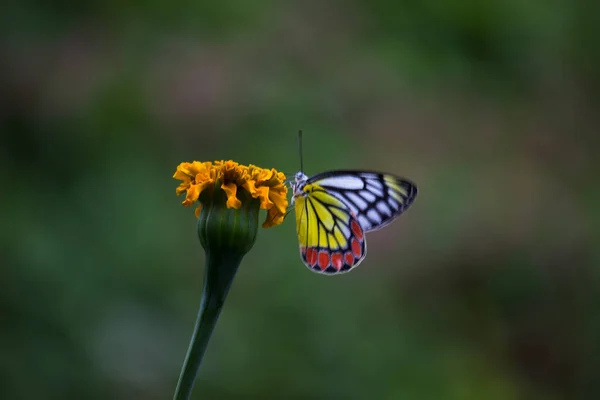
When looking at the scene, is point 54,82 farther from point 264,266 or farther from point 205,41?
point 264,266

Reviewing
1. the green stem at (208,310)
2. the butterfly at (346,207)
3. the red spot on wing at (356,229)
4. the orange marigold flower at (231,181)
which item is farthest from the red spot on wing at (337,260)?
the green stem at (208,310)

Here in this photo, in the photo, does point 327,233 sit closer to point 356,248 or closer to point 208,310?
point 356,248

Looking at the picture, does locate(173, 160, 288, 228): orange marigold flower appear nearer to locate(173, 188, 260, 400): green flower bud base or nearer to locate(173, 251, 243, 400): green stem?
locate(173, 188, 260, 400): green flower bud base

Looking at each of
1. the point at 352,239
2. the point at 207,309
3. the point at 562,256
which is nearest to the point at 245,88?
the point at 562,256

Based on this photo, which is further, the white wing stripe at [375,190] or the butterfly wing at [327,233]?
the white wing stripe at [375,190]

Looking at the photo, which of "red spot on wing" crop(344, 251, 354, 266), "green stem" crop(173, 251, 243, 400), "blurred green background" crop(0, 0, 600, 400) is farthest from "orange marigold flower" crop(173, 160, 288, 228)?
"blurred green background" crop(0, 0, 600, 400)

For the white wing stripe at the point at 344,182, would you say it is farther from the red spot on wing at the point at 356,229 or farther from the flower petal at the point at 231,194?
the flower petal at the point at 231,194
